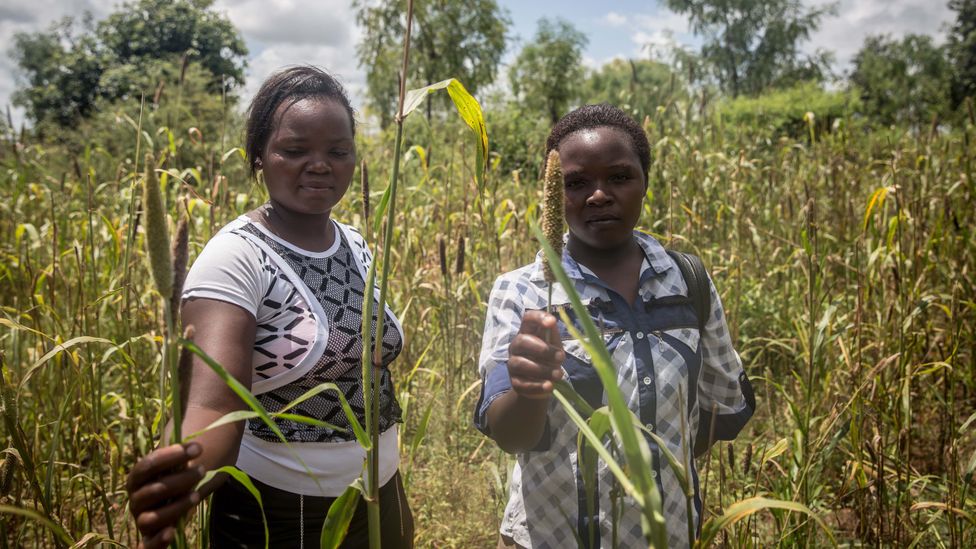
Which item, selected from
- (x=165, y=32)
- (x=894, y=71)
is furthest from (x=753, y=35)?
(x=165, y=32)

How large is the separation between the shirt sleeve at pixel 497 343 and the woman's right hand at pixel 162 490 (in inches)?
22.4

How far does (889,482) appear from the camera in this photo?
1779 mm

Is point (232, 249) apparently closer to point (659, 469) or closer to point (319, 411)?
point (319, 411)

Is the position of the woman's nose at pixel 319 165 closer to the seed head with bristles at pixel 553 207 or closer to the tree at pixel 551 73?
the seed head with bristles at pixel 553 207

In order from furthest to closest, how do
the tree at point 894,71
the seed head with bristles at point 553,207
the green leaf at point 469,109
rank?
the tree at point 894,71
the green leaf at point 469,109
the seed head with bristles at point 553,207

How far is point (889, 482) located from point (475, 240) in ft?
5.86

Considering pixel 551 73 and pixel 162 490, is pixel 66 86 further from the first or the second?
pixel 162 490

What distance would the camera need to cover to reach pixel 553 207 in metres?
0.63

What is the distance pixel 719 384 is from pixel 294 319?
2.99 feet

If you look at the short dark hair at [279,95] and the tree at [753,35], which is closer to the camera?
the short dark hair at [279,95]

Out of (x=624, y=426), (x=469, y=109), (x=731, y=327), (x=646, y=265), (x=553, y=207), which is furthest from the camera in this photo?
(x=731, y=327)

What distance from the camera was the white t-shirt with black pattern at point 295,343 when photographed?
3.53 feet

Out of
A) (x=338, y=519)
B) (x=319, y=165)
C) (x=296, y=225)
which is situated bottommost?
(x=338, y=519)

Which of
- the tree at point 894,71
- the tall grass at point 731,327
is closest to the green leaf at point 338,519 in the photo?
the tall grass at point 731,327
